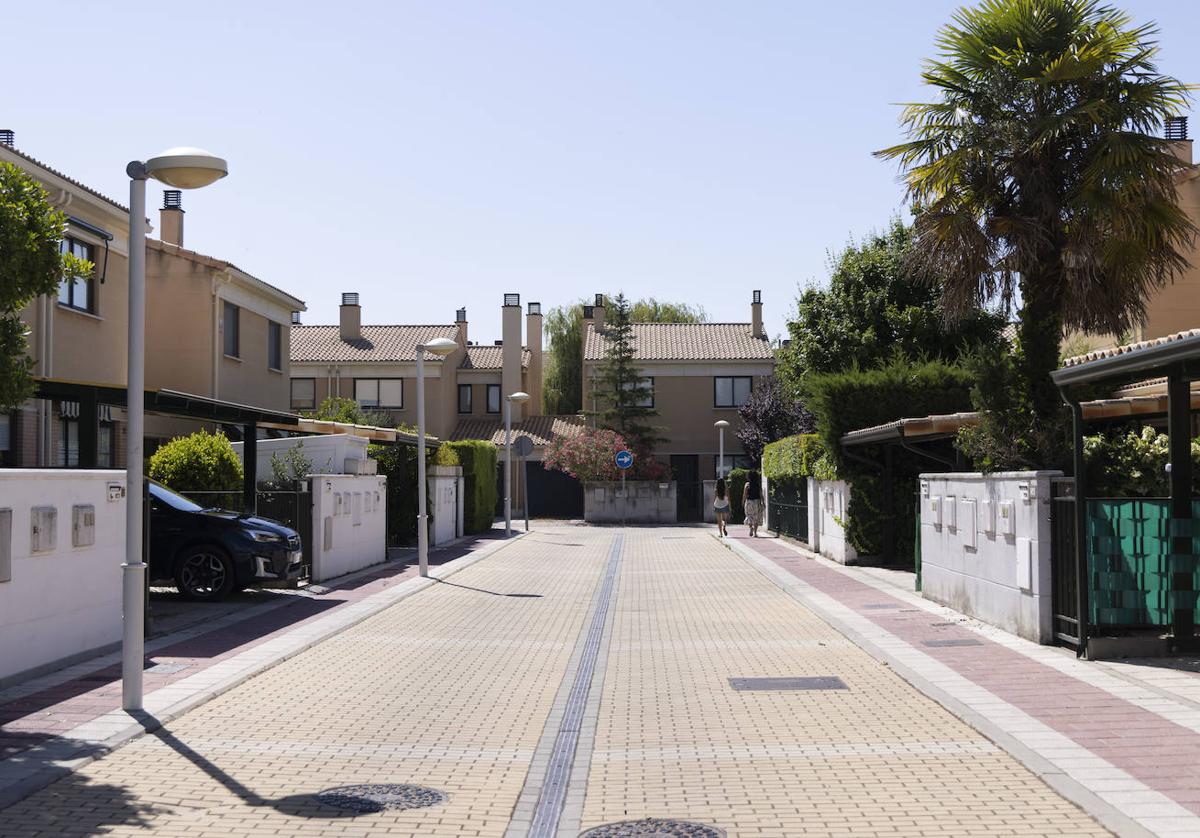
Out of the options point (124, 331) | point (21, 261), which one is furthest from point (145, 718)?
point (124, 331)

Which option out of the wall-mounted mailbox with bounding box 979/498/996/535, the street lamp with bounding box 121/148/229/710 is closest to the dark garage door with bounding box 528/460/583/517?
the wall-mounted mailbox with bounding box 979/498/996/535

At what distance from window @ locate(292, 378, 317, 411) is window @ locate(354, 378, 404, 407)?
6.07ft

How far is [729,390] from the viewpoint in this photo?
55.9 m

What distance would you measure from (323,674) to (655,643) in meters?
3.84

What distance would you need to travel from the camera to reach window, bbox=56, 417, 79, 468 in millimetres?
24031

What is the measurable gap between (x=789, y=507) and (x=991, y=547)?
18.9m

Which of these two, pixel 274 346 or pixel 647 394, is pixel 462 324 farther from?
pixel 274 346

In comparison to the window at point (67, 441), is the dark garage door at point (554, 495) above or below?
below

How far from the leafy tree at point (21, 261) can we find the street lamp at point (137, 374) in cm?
78

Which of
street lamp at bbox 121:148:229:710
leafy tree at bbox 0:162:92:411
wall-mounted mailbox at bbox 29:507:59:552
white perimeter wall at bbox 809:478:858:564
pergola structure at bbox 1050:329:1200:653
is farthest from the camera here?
white perimeter wall at bbox 809:478:858:564

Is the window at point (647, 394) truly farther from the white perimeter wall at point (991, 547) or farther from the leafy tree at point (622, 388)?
the white perimeter wall at point (991, 547)

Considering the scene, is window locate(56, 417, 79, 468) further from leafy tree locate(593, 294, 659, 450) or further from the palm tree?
leafy tree locate(593, 294, 659, 450)

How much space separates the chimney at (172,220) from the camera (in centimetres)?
3659

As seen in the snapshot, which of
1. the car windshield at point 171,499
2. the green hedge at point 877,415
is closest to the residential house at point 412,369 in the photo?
the green hedge at point 877,415
